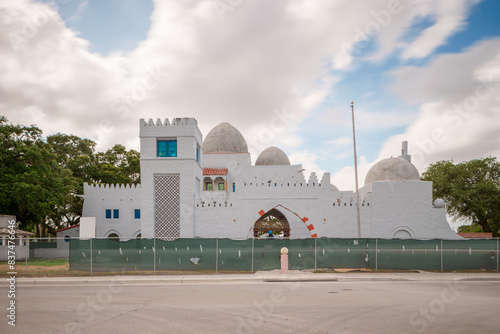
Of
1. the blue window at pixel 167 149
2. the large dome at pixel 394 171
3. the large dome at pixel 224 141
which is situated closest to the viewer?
the blue window at pixel 167 149

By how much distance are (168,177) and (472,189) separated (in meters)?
29.4

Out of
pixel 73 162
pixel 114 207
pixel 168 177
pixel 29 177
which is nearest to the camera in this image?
pixel 168 177

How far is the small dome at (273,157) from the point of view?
125 ft

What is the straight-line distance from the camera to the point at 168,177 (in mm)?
26141

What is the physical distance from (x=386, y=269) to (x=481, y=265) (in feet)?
14.8

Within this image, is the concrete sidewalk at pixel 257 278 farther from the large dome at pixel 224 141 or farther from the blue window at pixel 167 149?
the large dome at pixel 224 141

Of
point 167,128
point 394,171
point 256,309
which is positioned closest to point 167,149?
point 167,128

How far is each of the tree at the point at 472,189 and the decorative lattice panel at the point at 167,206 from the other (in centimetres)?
2739

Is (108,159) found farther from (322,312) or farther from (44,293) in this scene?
(322,312)

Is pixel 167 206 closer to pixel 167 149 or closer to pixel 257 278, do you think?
pixel 167 149

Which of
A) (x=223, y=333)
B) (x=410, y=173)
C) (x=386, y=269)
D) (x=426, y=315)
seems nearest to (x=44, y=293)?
(x=223, y=333)

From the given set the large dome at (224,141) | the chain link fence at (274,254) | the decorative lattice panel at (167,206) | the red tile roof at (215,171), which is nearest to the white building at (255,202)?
the decorative lattice panel at (167,206)

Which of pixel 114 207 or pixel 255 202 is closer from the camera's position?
pixel 255 202

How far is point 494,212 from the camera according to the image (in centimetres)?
3734
